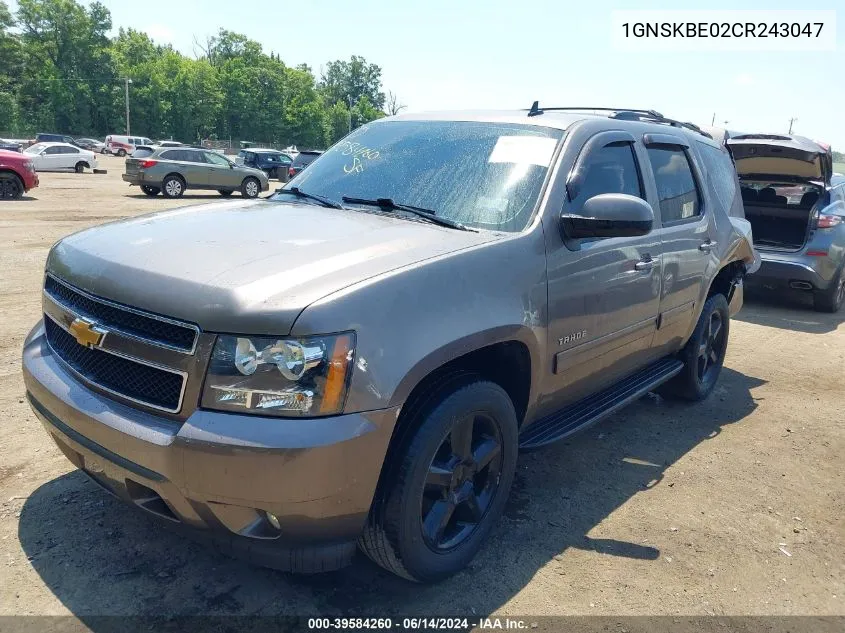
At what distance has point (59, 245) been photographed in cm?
298

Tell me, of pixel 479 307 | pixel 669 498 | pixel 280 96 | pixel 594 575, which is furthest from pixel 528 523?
pixel 280 96

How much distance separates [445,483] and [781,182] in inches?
318

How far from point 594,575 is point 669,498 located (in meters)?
0.96

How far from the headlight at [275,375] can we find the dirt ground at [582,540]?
86 cm

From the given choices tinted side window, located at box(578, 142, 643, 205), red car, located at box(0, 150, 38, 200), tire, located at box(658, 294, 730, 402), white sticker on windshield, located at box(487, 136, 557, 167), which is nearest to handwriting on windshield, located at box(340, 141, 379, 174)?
white sticker on windshield, located at box(487, 136, 557, 167)

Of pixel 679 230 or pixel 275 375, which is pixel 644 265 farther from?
pixel 275 375

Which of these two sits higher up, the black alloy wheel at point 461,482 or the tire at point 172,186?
the tire at point 172,186

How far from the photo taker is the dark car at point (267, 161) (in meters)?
30.9

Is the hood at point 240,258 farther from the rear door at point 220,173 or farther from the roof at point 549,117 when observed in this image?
the rear door at point 220,173

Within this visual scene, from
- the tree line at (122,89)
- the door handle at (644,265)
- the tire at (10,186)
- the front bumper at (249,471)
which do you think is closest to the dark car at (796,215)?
the door handle at (644,265)

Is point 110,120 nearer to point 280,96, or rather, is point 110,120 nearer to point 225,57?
point 280,96

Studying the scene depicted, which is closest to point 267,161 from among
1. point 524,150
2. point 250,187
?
point 250,187

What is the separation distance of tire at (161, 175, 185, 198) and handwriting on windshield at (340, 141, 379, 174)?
18.8 metres

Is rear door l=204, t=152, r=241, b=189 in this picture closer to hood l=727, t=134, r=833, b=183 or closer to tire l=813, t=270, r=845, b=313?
hood l=727, t=134, r=833, b=183
